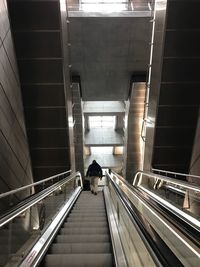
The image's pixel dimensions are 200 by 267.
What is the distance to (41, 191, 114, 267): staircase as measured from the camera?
376 centimetres

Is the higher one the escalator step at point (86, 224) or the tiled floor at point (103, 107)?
the tiled floor at point (103, 107)

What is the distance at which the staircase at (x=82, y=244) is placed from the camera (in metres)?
3.76

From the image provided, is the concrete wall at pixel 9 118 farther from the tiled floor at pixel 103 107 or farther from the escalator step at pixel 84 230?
the tiled floor at pixel 103 107

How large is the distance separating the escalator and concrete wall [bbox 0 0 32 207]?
2584 mm

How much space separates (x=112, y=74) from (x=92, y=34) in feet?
9.79

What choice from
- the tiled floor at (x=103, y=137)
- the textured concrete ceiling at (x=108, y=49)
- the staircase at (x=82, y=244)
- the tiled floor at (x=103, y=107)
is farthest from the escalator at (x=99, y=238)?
the tiled floor at (x=103, y=137)

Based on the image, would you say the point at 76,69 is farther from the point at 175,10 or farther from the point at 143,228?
the point at 143,228

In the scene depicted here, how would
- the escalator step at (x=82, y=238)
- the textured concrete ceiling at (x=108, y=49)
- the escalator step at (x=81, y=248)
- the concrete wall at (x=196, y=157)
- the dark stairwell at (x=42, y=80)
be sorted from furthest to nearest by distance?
the textured concrete ceiling at (x=108, y=49) → the concrete wall at (x=196, y=157) → the dark stairwell at (x=42, y=80) → the escalator step at (x=82, y=238) → the escalator step at (x=81, y=248)

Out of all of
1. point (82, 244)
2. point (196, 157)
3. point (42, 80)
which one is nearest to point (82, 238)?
point (82, 244)

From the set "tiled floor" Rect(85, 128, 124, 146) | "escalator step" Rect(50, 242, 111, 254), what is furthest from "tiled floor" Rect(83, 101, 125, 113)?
"escalator step" Rect(50, 242, 111, 254)

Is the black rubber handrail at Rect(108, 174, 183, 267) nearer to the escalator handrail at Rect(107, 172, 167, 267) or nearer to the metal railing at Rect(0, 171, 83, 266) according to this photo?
the escalator handrail at Rect(107, 172, 167, 267)

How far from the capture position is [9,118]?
28.1ft

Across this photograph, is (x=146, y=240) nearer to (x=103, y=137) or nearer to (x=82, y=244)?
(x=82, y=244)

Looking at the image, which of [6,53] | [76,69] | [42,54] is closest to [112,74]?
[76,69]
